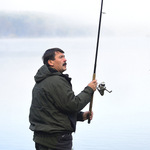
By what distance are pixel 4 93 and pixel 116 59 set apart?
306 cm

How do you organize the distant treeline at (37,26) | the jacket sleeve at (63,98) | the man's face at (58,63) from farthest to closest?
the distant treeline at (37,26) → the man's face at (58,63) → the jacket sleeve at (63,98)

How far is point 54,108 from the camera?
1944mm

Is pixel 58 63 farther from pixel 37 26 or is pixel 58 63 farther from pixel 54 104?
pixel 37 26

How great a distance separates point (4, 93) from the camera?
845 cm

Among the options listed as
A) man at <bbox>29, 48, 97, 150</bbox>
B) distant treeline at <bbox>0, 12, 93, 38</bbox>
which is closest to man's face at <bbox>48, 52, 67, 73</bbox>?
man at <bbox>29, 48, 97, 150</bbox>

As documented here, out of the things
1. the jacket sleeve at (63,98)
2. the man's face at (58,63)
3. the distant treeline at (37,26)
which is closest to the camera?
the jacket sleeve at (63,98)

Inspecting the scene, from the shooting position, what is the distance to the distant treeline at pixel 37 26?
32.0 feet

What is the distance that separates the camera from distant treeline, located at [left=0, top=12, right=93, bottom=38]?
9.74 metres

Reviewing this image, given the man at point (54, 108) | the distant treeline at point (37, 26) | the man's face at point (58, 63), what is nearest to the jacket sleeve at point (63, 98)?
the man at point (54, 108)

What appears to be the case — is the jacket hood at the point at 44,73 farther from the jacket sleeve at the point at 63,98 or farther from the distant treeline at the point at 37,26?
the distant treeline at the point at 37,26

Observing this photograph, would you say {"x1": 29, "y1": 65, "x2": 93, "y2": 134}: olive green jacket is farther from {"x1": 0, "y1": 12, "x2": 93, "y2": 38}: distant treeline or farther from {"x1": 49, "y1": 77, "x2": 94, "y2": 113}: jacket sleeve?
{"x1": 0, "y1": 12, "x2": 93, "y2": 38}: distant treeline

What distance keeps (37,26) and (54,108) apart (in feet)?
29.2

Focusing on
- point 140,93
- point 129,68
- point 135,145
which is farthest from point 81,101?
point 129,68

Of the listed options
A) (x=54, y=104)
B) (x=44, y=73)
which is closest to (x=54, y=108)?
(x=54, y=104)
